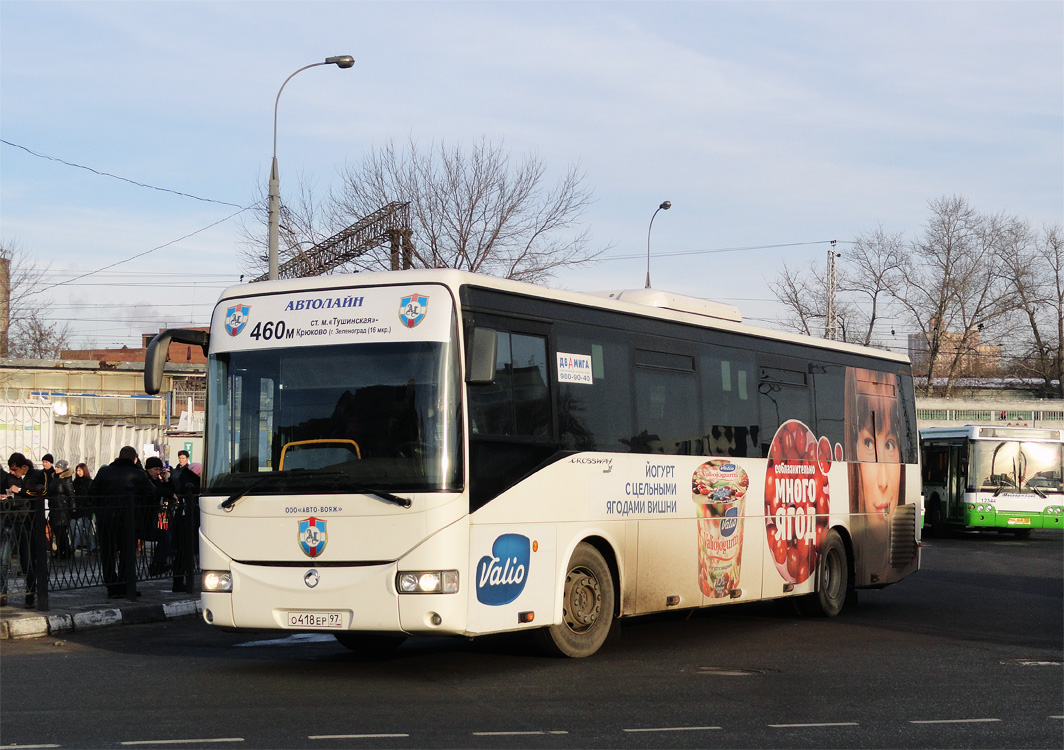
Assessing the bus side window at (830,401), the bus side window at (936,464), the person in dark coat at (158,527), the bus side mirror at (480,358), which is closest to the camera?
the bus side mirror at (480,358)

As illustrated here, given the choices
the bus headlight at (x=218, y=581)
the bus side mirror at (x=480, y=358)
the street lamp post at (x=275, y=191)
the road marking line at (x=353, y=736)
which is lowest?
the road marking line at (x=353, y=736)

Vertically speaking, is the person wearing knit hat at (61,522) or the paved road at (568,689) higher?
the person wearing knit hat at (61,522)

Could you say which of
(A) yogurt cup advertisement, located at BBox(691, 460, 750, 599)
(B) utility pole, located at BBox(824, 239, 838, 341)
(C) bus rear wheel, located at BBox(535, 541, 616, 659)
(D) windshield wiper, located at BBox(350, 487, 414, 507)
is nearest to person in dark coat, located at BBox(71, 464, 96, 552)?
(D) windshield wiper, located at BBox(350, 487, 414, 507)

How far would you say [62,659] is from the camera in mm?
10734

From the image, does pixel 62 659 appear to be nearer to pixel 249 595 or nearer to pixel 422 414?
pixel 249 595

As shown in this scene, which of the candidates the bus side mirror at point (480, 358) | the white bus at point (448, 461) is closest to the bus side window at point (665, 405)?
the white bus at point (448, 461)

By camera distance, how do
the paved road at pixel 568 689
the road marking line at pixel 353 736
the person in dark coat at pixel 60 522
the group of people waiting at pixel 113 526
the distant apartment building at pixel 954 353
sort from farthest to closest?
the distant apartment building at pixel 954 353 < the person in dark coat at pixel 60 522 < the group of people waiting at pixel 113 526 < the paved road at pixel 568 689 < the road marking line at pixel 353 736

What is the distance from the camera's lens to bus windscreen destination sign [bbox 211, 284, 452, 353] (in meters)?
9.43

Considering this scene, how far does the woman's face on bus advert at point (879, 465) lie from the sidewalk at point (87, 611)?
8193 mm

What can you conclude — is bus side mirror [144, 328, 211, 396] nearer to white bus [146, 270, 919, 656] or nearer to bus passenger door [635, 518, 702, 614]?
white bus [146, 270, 919, 656]

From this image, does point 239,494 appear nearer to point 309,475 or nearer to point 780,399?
point 309,475

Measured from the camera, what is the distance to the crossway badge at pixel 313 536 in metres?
9.34

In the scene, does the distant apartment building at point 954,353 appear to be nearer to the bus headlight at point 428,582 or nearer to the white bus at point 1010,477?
the white bus at point 1010,477

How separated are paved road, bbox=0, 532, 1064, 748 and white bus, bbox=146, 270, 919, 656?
0.50 meters
